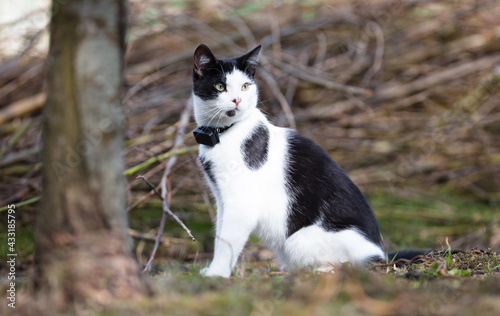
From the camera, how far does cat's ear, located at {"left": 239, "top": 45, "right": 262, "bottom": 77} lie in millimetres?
2932

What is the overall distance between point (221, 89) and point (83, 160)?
4.58 ft

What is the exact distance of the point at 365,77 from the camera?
5.48 m

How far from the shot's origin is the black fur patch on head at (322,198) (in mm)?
2750

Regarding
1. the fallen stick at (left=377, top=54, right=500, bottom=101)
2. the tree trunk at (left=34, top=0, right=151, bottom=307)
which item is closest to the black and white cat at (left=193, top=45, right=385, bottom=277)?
the tree trunk at (left=34, top=0, right=151, bottom=307)

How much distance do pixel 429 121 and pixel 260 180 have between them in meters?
3.72

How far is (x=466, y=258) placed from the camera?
2564 mm

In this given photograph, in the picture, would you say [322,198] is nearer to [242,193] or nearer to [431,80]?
[242,193]

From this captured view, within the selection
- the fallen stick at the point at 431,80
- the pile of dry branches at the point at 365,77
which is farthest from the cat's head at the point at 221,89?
the fallen stick at the point at 431,80

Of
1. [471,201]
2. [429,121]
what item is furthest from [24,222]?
[471,201]

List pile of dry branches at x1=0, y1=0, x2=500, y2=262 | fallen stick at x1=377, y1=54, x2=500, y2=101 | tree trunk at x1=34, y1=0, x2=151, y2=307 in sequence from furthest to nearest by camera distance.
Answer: fallen stick at x1=377, y1=54, x2=500, y2=101
pile of dry branches at x1=0, y1=0, x2=500, y2=262
tree trunk at x1=34, y1=0, x2=151, y2=307

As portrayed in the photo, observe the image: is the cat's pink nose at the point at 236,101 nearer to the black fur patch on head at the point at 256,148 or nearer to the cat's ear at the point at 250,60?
the black fur patch on head at the point at 256,148

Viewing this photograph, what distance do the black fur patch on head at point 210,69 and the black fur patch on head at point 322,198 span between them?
58cm

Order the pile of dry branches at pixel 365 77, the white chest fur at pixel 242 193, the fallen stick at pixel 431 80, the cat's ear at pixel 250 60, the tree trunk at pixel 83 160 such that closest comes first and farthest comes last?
the tree trunk at pixel 83 160 → the white chest fur at pixel 242 193 → the cat's ear at pixel 250 60 → the pile of dry branches at pixel 365 77 → the fallen stick at pixel 431 80

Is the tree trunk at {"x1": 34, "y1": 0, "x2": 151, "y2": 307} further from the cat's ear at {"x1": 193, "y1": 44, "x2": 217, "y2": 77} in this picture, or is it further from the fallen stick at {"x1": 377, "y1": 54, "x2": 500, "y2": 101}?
the fallen stick at {"x1": 377, "y1": 54, "x2": 500, "y2": 101}
